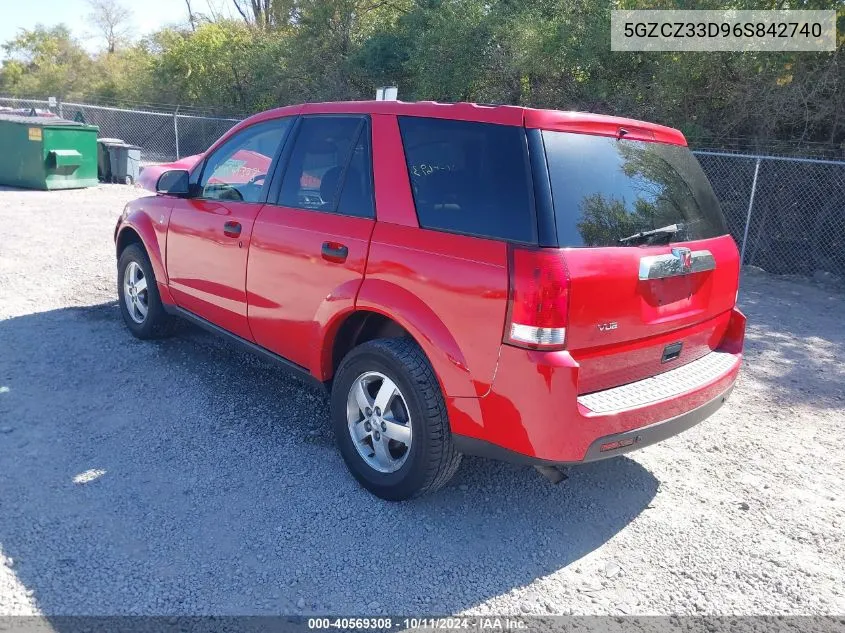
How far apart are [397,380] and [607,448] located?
40.6 inches

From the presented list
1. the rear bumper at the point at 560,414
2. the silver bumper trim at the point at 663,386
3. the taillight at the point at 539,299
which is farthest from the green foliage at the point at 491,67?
the taillight at the point at 539,299

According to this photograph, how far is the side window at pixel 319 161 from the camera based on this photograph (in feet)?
12.7

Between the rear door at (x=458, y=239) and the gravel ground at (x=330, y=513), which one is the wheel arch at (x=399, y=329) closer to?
the rear door at (x=458, y=239)

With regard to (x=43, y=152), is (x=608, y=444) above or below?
below

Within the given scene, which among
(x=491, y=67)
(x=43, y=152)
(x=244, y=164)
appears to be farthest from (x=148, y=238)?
(x=491, y=67)

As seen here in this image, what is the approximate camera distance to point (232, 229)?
4.45 m

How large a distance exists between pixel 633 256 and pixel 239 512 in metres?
2.30

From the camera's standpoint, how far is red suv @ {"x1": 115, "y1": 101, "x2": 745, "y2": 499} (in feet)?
9.53

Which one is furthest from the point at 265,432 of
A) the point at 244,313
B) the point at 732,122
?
the point at 732,122

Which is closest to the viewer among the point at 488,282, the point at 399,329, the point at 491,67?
the point at 488,282

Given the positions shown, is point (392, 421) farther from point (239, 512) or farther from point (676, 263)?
point (676, 263)

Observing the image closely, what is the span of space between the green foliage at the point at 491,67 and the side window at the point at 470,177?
28.9ft

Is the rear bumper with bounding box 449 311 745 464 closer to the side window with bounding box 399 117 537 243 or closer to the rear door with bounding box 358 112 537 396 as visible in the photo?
the rear door with bounding box 358 112 537 396

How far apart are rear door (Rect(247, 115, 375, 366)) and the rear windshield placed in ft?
3.49
